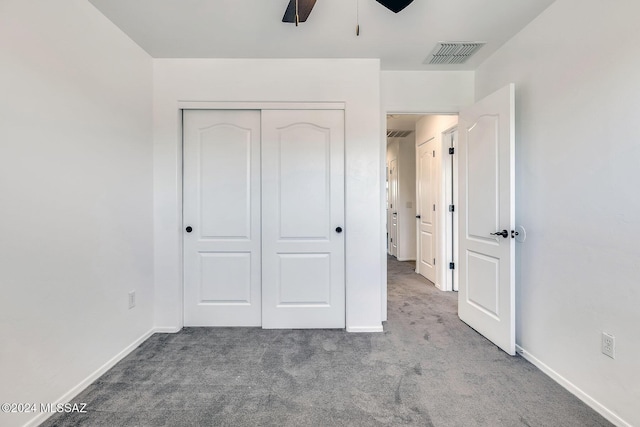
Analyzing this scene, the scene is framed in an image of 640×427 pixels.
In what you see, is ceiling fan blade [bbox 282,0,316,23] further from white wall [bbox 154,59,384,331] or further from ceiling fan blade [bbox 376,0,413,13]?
white wall [bbox 154,59,384,331]

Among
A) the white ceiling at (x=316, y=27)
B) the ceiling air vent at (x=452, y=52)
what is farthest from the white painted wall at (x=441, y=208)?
the white ceiling at (x=316, y=27)

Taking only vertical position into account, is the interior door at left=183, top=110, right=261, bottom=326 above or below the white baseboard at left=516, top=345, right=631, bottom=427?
above

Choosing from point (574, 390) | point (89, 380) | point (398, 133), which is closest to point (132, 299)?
point (89, 380)

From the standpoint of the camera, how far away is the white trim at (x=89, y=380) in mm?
1435

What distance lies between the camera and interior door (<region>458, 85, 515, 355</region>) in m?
2.07

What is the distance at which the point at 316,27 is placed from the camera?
204 cm

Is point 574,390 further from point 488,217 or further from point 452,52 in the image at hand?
point 452,52

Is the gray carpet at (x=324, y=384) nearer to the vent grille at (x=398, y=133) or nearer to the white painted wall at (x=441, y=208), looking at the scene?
the white painted wall at (x=441, y=208)

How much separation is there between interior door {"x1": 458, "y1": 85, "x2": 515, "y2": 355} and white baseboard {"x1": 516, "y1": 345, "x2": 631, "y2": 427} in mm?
104

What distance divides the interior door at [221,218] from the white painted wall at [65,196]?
418 millimetres

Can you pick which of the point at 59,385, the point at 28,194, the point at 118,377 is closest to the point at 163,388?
the point at 118,377

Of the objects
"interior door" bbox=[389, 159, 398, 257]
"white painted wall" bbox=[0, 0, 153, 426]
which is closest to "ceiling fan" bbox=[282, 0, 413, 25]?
"white painted wall" bbox=[0, 0, 153, 426]

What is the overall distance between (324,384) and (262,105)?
2335 millimetres

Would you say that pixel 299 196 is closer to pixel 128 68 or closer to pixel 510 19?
pixel 128 68
